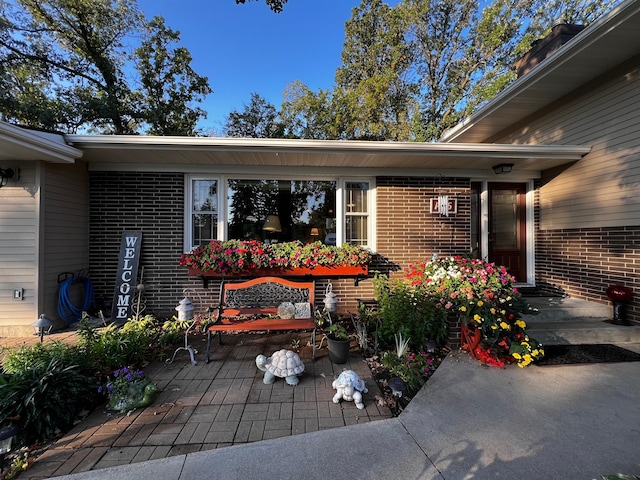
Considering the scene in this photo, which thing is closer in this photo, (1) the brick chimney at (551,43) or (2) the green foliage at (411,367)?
(2) the green foliage at (411,367)

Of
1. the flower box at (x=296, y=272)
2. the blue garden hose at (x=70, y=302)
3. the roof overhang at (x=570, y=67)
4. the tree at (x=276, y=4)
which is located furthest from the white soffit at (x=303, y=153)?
the blue garden hose at (x=70, y=302)

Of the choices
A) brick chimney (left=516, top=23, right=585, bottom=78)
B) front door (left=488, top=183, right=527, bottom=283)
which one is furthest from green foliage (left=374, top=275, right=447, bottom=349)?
brick chimney (left=516, top=23, right=585, bottom=78)

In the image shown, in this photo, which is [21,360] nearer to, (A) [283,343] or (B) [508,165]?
(A) [283,343]

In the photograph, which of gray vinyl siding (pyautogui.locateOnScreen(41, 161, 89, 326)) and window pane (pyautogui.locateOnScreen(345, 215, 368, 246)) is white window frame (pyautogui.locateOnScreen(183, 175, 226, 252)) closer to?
gray vinyl siding (pyautogui.locateOnScreen(41, 161, 89, 326))

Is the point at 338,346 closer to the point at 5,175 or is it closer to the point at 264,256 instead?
the point at 264,256

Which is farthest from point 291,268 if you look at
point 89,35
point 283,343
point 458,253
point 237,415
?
point 89,35

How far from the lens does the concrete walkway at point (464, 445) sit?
6.22 feet

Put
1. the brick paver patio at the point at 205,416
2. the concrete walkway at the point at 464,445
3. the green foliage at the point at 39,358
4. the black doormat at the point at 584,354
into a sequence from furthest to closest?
the black doormat at the point at 584,354
the green foliage at the point at 39,358
the brick paver patio at the point at 205,416
the concrete walkway at the point at 464,445

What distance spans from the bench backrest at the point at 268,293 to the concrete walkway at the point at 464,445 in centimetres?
202

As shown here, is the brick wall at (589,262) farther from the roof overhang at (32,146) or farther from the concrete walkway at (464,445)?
the roof overhang at (32,146)

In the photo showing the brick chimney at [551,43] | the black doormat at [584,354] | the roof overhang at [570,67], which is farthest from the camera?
the brick chimney at [551,43]

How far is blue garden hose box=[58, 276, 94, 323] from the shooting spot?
461 centimetres

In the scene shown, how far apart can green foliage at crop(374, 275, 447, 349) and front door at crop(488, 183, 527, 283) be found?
10.7ft

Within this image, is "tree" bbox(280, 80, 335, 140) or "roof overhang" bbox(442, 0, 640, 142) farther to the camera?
"tree" bbox(280, 80, 335, 140)
